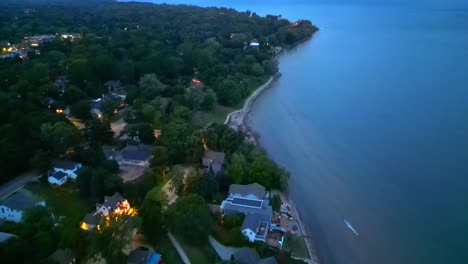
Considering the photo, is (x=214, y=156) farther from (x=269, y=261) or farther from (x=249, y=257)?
(x=269, y=261)

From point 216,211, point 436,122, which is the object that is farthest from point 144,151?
point 436,122

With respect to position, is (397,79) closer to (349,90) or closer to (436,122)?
(349,90)

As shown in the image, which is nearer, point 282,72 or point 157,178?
point 157,178

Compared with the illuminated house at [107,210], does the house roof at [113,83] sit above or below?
above

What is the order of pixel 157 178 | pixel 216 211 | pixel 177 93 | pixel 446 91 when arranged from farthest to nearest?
1. pixel 446 91
2. pixel 177 93
3. pixel 157 178
4. pixel 216 211

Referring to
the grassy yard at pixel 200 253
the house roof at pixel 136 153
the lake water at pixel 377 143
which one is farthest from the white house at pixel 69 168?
the lake water at pixel 377 143

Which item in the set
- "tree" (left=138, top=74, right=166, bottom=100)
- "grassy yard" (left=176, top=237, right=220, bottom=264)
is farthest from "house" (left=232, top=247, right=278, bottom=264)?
"tree" (left=138, top=74, right=166, bottom=100)

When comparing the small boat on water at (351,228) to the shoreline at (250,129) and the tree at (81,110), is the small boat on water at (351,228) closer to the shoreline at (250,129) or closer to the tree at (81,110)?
the shoreline at (250,129)
